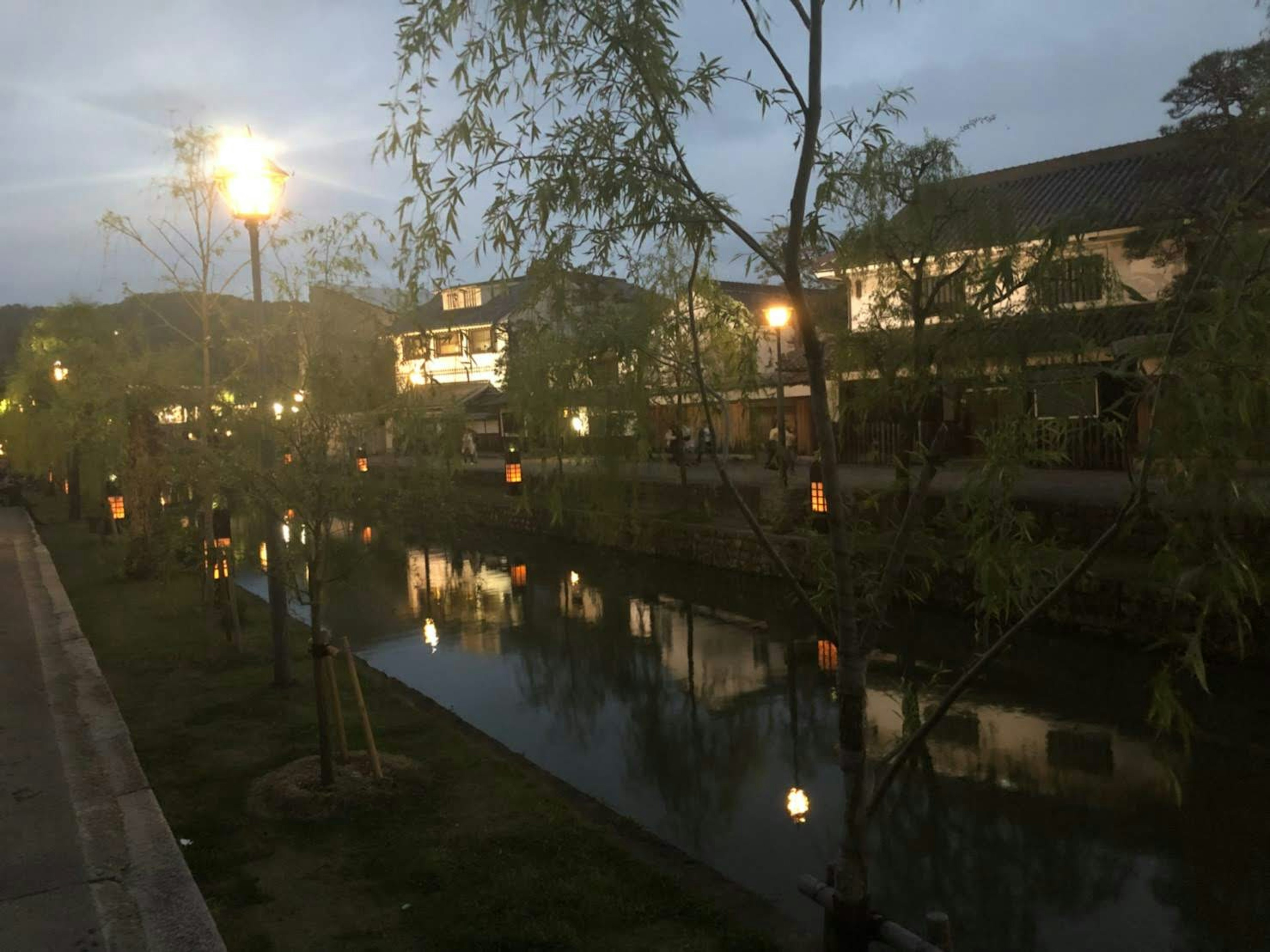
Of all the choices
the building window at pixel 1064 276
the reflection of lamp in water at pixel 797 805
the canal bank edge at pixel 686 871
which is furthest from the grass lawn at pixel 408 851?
the building window at pixel 1064 276

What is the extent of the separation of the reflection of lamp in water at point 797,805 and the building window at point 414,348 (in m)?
5.01

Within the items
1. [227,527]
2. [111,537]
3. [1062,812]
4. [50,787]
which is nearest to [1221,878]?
[1062,812]

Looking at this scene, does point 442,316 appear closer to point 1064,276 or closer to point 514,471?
point 1064,276

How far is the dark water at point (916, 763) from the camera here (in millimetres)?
6801

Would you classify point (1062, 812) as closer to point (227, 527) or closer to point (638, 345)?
point (638, 345)

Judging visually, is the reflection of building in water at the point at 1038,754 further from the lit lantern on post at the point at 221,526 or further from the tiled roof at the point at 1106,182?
the tiled roof at the point at 1106,182

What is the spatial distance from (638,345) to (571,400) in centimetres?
81

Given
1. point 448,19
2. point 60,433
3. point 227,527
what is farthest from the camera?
point 60,433

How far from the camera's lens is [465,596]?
19.8 meters

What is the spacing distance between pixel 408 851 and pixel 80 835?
2.22m

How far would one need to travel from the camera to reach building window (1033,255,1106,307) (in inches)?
194

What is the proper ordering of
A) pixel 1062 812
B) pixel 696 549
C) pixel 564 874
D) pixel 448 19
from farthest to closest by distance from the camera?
pixel 696 549, pixel 1062 812, pixel 564 874, pixel 448 19

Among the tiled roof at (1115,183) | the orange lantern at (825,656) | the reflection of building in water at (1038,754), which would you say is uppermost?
the tiled roof at (1115,183)

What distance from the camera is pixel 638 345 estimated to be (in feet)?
17.7
